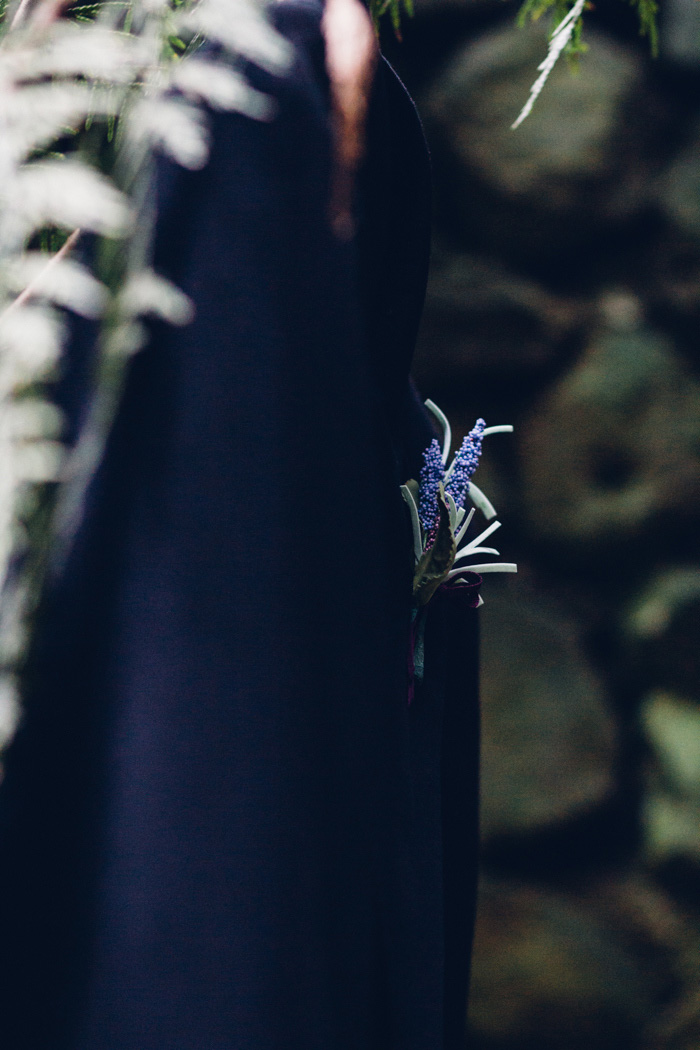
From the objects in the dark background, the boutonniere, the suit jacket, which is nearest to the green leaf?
the boutonniere

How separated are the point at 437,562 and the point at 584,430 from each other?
1.52 m

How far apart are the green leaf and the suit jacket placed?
0.11 meters

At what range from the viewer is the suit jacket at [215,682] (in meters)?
0.30

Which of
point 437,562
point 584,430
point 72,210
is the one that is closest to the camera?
point 72,210

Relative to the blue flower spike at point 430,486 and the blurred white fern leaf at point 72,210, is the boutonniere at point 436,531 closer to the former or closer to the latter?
the blue flower spike at point 430,486

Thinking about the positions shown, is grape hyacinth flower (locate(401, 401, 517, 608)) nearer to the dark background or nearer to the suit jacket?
the suit jacket

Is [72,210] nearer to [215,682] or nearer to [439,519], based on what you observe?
[215,682]

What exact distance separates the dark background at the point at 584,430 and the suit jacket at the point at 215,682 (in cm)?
148

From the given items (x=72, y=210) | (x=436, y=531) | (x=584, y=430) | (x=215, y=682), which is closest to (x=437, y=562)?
(x=436, y=531)

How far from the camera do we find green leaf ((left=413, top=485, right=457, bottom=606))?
0.44 metres

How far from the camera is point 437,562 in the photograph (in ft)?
1.47

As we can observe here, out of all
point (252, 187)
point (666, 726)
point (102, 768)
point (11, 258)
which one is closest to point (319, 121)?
point (252, 187)

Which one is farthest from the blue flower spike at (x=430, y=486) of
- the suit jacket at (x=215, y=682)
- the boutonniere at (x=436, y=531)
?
the suit jacket at (x=215, y=682)

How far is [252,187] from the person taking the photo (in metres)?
0.32
